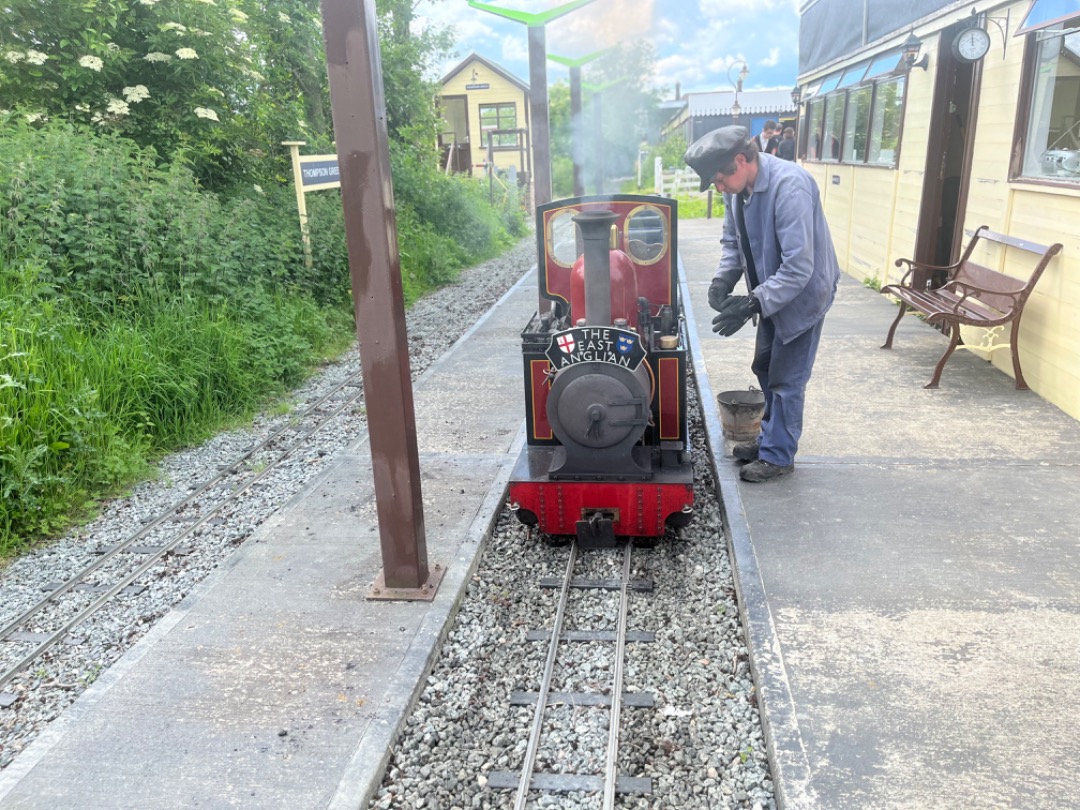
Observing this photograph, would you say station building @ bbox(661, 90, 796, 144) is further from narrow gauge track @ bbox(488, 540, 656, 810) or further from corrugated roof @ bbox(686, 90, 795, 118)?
narrow gauge track @ bbox(488, 540, 656, 810)

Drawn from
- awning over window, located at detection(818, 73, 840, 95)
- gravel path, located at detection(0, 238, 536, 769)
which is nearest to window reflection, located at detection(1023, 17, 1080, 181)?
gravel path, located at detection(0, 238, 536, 769)

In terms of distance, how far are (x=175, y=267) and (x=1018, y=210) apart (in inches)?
294

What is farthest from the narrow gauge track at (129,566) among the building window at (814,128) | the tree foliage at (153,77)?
the building window at (814,128)

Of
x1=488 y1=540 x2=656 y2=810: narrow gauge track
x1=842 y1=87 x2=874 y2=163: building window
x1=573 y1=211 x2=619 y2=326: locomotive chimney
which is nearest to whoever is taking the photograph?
x1=488 y1=540 x2=656 y2=810: narrow gauge track

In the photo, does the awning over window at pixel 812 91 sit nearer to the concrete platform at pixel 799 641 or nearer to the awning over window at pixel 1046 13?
the awning over window at pixel 1046 13

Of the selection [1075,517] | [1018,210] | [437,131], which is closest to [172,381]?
[1075,517]

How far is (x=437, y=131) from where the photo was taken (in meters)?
17.8

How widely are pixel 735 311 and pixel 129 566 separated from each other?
3747 millimetres

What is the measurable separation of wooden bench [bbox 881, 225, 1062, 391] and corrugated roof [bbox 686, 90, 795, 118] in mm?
27586

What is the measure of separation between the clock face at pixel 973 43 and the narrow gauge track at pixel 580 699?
18.8 ft

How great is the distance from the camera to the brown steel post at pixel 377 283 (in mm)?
3314

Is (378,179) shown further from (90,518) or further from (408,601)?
(90,518)

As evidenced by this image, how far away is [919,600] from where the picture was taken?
3.58 meters

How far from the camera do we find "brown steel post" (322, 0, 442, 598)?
3.31m
